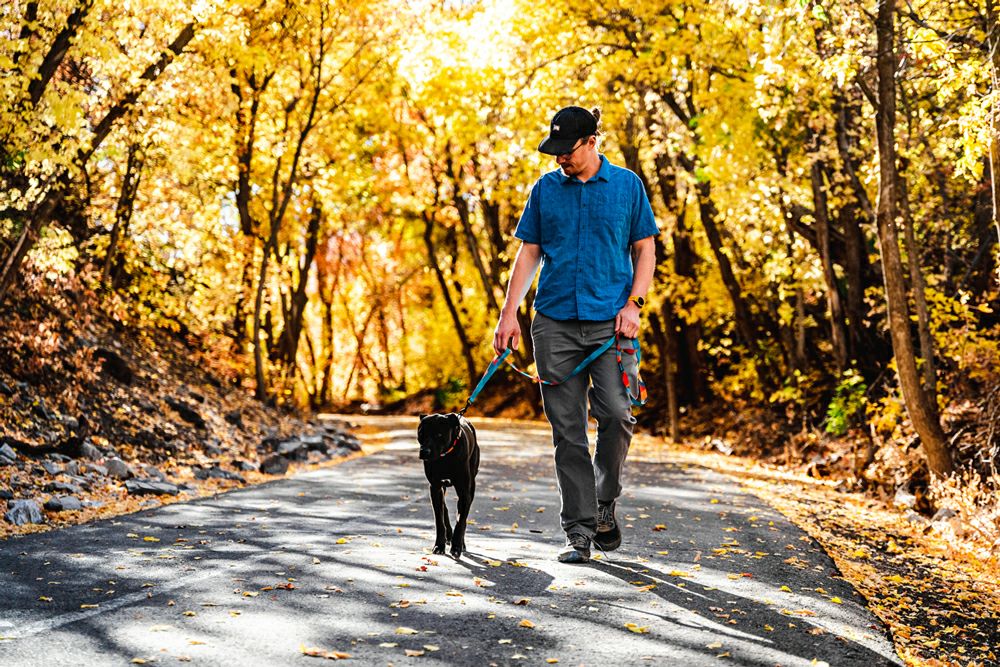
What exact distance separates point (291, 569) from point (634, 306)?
2.35 metres

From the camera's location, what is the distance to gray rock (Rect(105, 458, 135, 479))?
10.9 metres

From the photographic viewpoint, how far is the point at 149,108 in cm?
1416

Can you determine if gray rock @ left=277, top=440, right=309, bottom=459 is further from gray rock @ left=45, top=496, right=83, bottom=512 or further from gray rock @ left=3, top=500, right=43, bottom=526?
gray rock @ left=3, top=500, right=43, bottom=526

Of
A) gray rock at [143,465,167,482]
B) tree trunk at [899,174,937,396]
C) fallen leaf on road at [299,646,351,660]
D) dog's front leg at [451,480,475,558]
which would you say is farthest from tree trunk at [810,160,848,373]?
fallen leaf on road at [299,646,351,660]

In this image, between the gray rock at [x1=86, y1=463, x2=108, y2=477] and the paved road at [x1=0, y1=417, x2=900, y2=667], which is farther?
the gray rock at [x1=86, y1=463, x2=108, y2=477]

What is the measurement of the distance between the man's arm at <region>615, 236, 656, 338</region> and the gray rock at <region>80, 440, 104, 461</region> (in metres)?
7.17

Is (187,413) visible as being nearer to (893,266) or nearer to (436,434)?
(893,266)

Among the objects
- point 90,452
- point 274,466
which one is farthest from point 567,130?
point 274,466

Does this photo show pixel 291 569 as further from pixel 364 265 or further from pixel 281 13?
pixel 364 265

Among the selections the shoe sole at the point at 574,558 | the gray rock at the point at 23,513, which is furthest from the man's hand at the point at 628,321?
the gray rock at the point at 23,513

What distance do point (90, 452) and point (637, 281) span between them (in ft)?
24.1

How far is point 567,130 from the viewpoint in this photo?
20.1ft

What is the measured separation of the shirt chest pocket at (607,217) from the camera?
246 inches

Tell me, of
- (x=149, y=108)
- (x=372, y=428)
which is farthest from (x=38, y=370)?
(x=372, y=428)
